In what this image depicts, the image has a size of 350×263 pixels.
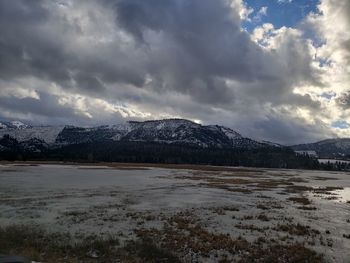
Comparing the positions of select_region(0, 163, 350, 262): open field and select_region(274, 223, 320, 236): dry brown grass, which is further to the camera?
select_region(274, 223, 320, 236): dry brown grass

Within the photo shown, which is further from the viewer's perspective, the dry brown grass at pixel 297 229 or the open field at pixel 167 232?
the dry brown grass at pixel 297 229

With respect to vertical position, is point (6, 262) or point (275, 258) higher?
point (6, 262)

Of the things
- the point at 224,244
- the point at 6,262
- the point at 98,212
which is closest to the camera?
the point at 6,262

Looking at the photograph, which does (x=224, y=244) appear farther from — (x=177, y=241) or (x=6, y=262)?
(x=6, y=262)

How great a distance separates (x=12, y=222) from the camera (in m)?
27.6

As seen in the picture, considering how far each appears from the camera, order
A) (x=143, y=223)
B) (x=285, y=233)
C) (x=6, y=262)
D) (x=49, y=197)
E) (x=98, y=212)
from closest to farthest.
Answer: (x=6, y=262) < (x=285, y=233) < (x=143, y=223) < (x=98, y=212) < (x=49, y=197)

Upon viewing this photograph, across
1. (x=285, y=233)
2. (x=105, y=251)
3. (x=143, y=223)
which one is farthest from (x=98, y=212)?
(x=285, y=233)

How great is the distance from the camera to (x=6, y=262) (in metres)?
13.3

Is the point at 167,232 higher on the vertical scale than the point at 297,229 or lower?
lower

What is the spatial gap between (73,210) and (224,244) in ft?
59.4

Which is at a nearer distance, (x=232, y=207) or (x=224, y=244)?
(x=224, y=244)

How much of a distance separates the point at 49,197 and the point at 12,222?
16579mm

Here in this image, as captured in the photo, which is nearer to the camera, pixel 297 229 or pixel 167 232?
pixel 167 232

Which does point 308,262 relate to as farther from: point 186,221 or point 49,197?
point 49,197
